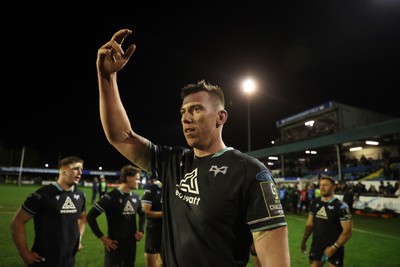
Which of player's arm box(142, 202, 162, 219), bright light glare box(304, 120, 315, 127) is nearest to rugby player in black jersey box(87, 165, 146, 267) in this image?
player's arm box(142, 202, 162, 219)

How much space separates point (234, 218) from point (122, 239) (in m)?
4.65

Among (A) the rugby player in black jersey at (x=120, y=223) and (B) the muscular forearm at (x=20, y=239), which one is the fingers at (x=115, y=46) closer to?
(B) the muscular forearm at (x=20, y=239)

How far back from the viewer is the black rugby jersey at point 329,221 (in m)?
6.02

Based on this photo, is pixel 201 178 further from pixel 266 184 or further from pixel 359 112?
pixel 359 112

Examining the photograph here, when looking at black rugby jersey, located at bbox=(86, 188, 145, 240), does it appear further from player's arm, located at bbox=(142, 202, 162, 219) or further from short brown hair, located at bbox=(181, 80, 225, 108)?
short brown hair, located at bbox=(181, 80, 225, 108)

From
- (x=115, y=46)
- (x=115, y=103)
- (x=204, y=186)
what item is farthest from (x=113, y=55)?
(x=204, y=186)

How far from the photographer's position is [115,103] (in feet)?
6.88

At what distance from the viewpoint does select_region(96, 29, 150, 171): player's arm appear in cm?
200

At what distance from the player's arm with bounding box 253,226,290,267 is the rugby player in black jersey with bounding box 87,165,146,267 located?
4.62m

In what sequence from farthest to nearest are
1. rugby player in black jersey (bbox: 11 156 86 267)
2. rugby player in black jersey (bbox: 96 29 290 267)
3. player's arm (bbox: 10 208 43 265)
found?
1. rugby player in black jersey (bbox: 11 156 86 267)
2. player's arm (bbox: 10 208 43 265)
3. rugby player in black jersey (bbox: 96 29 290 267)

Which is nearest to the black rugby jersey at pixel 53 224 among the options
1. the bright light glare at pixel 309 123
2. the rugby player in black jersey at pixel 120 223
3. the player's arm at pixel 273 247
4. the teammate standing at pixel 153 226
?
the rugby player in black jersey at pixel 120 223

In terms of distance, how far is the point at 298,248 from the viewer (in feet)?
32.2

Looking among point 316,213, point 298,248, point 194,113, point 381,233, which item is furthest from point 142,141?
point 381,233

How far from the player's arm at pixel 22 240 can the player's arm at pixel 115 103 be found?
3238mm
